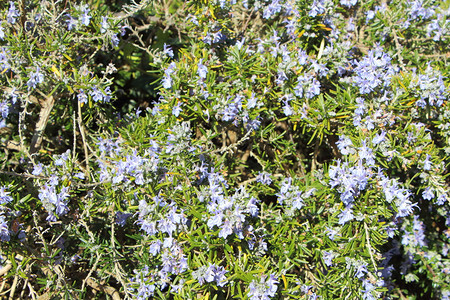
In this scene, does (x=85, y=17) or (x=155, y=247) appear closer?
(x=155, y=247)

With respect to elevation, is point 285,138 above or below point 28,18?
below

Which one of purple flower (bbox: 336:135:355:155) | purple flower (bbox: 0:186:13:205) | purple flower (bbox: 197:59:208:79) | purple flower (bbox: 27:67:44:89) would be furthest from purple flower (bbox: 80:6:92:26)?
purple flower (bbox: 336:135:355:155)

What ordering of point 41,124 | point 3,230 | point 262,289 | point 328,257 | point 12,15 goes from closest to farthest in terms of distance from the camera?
1. point 262,289
2. point 3,230
3. point 328,257
4. point 12,15
5. point 41,124

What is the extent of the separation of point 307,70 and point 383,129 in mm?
521

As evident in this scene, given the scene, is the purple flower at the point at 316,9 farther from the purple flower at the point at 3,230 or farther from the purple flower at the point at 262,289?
the purple flower at the point at 3,230

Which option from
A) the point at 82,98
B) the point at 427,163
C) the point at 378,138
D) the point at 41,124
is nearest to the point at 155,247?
the point at 82,98

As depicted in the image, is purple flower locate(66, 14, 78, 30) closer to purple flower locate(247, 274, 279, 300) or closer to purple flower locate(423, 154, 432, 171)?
purple flower locate(247, 274, 279, 300)

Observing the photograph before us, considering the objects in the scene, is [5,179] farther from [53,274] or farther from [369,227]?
[369,227]

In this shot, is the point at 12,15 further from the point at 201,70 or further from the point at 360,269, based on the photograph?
the point at 360,269

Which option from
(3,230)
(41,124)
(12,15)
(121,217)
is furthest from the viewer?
(41,124)

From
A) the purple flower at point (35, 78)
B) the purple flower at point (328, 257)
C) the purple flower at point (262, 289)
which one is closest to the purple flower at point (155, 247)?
the purple flower at point (262, 289)

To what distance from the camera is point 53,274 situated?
2.13 m

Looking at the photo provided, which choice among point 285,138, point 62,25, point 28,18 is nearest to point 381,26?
point 285,138

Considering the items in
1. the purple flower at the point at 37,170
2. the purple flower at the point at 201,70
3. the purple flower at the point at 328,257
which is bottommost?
the purple flower at the point at 328,257
